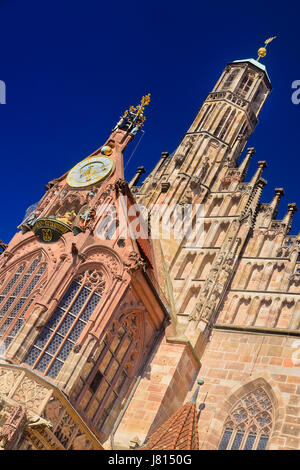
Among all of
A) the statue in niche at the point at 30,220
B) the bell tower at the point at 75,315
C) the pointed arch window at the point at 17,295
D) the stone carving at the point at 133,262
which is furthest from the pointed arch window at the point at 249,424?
the statue in niche at the point at 30,220

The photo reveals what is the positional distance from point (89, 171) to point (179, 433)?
11.2 meters

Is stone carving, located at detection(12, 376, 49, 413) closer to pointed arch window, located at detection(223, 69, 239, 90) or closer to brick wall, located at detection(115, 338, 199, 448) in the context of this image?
brick wall, located at detection(115, 338, 199, 448)

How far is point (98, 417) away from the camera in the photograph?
22469mm

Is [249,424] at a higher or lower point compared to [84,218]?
lower

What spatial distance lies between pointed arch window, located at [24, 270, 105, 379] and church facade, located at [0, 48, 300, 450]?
4 cm

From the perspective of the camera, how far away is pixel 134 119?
97.5 ft

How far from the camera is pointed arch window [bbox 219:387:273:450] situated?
894 inches

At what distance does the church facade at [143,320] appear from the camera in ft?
69.6

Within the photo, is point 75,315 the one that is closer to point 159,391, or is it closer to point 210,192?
point 159,391

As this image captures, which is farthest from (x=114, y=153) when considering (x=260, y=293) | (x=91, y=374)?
(x=91, y=374)

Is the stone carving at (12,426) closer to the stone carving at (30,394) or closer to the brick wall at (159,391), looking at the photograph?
the stone carving at (30,394)

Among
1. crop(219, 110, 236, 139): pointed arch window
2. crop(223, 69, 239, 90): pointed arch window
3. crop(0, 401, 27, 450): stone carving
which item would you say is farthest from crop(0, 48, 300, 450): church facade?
crop(223, 69, 239, 90): pointed arch window

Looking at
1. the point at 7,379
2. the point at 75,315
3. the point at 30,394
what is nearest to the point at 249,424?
the point at 75,315

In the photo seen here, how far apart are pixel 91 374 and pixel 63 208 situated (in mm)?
7440
